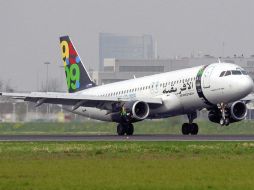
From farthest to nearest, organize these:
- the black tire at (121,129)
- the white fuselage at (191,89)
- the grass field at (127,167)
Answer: the black tire at (121,129)
the white fuselage at (191,89)
the grass field at (127,167)

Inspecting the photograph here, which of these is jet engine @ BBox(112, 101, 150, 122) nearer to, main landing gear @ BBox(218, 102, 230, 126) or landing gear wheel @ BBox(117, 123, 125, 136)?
landing gear wheel @ BBox(117, 123, 125, 136)

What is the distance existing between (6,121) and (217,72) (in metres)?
34.3

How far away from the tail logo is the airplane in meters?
5.22

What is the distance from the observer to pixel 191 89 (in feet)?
199

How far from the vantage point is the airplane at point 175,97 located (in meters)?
59.5

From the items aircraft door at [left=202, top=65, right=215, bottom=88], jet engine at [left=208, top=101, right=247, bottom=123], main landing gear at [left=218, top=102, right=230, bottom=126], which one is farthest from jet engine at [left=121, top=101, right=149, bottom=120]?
main landing gear at [left=218, top=102, right=230, bottom=126]

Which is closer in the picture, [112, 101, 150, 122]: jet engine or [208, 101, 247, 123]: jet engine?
[112, 101, 150, 122]: jet engine

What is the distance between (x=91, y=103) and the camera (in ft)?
214

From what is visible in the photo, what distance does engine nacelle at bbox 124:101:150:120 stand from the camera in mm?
61750

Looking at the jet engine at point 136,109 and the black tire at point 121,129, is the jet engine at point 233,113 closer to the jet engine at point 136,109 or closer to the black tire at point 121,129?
the jet engine at point 136,109

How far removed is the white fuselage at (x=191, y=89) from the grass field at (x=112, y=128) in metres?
8.22

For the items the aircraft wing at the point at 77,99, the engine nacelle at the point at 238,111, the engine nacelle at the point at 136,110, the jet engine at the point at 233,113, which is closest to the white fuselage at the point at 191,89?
the aircraft wing at the point at 77,99

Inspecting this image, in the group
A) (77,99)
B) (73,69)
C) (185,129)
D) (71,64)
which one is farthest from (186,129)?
(71,64)

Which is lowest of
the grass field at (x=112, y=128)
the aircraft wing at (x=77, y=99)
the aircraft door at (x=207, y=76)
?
the grass field at (x=112, y=128)
